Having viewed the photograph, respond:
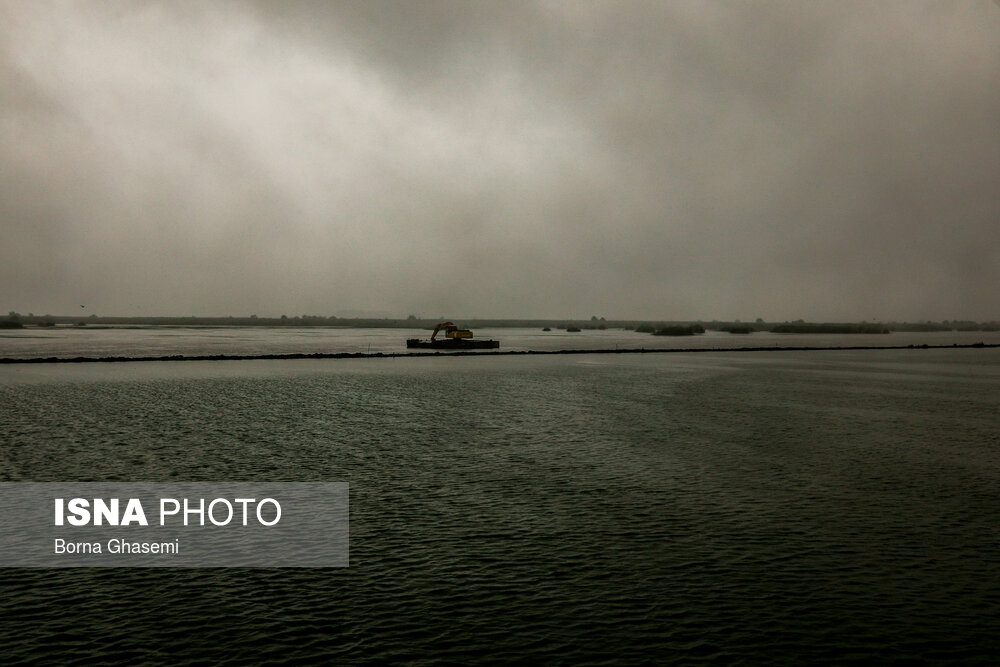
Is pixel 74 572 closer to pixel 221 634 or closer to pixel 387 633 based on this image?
pixel 221 634

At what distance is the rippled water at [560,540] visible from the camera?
10.9m

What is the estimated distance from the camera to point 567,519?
17.8 metres

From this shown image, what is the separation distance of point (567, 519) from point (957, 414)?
1309 inches

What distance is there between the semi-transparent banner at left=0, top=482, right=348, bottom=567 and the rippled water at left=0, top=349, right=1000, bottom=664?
0.73 metres

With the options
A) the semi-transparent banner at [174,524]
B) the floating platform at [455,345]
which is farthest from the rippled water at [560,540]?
the floating platform at [455,345]

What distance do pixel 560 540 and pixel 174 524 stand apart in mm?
9112

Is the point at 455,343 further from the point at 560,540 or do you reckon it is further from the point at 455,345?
the point at 560,540

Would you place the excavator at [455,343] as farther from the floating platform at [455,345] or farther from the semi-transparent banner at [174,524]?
the semi-transparent banner at [174,524]

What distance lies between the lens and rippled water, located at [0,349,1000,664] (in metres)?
10.9

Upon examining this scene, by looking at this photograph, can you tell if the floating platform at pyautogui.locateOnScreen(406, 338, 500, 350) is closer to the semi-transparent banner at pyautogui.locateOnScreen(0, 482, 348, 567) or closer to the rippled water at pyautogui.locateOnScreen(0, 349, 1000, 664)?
the rippled water at pyautogui.locateOnScreen(0, 349, 1000, 664)

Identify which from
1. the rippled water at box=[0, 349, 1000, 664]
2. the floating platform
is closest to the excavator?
the floating platform

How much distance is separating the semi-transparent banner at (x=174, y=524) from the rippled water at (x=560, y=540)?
727mm

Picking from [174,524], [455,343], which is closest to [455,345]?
[455,343]

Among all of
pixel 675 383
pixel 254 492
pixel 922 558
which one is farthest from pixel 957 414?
Answer: pixel 254 492
